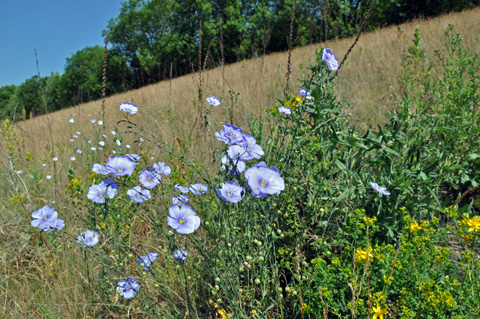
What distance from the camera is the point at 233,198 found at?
1.00 meters

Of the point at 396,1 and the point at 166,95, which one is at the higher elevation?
the point at 396,1

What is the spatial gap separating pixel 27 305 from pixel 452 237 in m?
2.70

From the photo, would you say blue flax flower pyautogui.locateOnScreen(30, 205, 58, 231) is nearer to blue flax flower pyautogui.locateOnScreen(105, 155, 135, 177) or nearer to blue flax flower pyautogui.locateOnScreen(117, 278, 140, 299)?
blue flax flower pyautogui.locateOnScreen(117, 278, 140, 299)

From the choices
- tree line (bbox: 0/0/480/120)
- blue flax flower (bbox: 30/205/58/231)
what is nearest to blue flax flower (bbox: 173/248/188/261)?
blue flax flower (bbox: 30/205/58/231)

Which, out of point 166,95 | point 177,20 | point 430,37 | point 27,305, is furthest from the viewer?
point 177,20

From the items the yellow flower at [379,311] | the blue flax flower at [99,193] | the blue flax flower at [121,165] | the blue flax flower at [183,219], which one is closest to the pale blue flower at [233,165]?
the blue flax flower at [183,219]

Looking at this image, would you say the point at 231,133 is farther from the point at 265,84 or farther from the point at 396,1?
the point at 396,1

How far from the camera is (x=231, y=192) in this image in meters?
1.03

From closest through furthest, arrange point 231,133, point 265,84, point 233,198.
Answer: point 233,198
point 231,133
point 265,84

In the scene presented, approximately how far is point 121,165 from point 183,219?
1.11 ft

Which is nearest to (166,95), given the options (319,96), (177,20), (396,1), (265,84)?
(265,84)

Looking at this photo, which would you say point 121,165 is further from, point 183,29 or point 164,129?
point 183,29

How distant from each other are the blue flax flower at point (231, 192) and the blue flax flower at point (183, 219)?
7.6 inches

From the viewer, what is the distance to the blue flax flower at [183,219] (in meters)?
1.06
